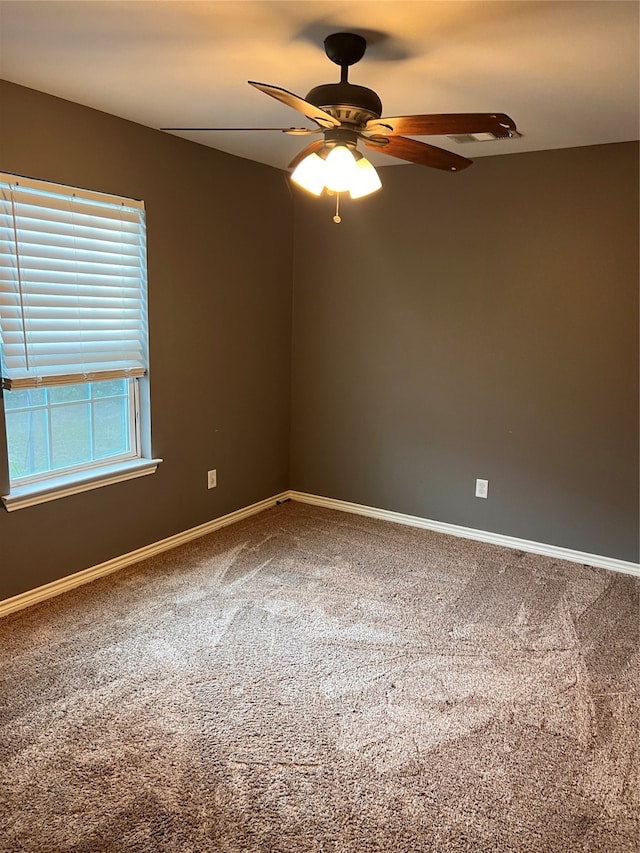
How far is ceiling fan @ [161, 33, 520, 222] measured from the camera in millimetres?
1926

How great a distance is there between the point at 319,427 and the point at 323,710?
240 centimetres

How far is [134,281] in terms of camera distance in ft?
10.8

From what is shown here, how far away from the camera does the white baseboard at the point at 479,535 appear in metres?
3.58

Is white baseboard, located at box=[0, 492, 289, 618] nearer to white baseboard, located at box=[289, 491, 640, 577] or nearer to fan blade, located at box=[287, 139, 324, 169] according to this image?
white baseboard, located at box=[289, 491, 640, 577]

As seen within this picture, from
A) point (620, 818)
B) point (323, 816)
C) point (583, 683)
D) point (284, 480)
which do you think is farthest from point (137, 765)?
point (284, 480)

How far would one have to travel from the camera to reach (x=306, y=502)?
4.56m

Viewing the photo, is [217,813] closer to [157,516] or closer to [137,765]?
[137,765]

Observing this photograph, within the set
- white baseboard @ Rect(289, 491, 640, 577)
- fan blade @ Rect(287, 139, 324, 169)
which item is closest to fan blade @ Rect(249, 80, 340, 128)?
fan blade @ Rect(287, 139, 324, 169)

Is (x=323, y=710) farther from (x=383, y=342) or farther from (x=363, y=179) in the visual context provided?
(x=383, y=342)

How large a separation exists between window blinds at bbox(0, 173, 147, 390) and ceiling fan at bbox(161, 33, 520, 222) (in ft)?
4.08

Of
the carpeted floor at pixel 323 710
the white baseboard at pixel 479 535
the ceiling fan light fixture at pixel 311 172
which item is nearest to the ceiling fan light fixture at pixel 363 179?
the ceiling fan light fixture at pixel 311 172

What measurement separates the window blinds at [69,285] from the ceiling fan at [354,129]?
124cm

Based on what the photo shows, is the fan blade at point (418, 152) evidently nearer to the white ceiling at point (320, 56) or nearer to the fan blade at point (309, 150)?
the fan blade at point (309, 150)

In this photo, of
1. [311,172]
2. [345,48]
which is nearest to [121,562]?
[311,172]
